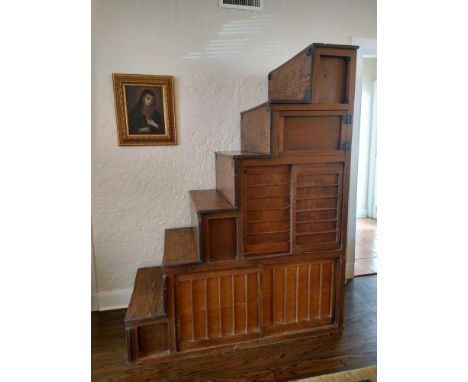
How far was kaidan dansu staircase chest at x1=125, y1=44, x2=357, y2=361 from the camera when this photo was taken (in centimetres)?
170

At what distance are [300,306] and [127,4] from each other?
7.87 feet

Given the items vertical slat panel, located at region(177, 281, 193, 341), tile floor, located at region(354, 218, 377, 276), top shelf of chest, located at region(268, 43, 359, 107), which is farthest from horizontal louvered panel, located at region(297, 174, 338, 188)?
tile floor, located at region(354, 218, 377, 276)

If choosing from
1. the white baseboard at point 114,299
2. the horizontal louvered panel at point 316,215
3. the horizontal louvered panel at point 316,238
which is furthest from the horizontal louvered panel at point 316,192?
the white baseboard at point 114,299

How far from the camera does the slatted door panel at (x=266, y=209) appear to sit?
174 centimetres

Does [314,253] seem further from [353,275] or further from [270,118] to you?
[353,275]

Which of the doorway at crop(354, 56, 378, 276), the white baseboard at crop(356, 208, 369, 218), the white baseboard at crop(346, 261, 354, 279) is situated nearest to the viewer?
the white baseboard at crop(346, 261, 354, 279)

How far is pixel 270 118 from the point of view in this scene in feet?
5.46

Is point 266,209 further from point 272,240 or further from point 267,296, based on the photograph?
point 267,296

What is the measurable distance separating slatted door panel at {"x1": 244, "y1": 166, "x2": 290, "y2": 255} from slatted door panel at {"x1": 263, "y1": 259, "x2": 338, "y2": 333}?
0.18 metres

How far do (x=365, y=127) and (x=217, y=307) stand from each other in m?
4.01

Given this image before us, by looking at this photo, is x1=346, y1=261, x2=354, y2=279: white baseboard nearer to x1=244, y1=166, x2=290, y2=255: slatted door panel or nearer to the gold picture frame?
x1=244, y1=166, x2=290, y2=255: slatted door panel

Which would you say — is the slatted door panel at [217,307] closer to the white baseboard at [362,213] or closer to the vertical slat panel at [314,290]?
the vertical slat panel at [314,290]
